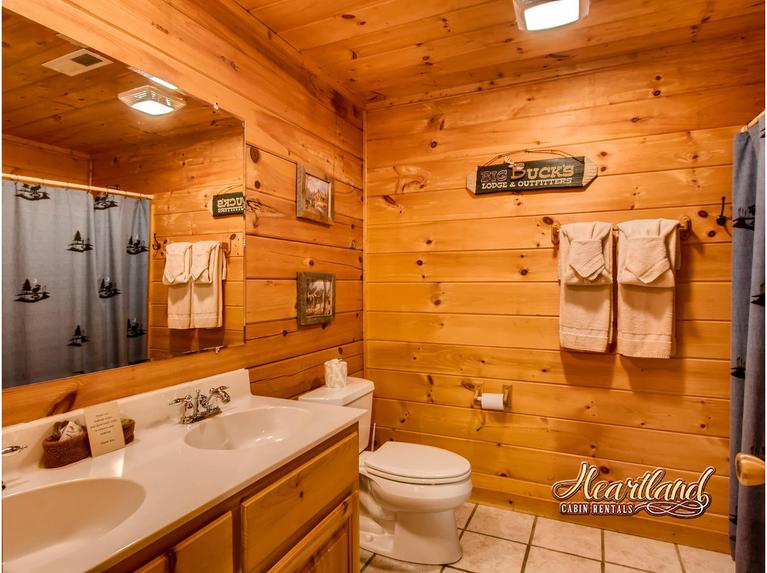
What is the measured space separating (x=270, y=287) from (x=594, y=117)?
182 centimetres

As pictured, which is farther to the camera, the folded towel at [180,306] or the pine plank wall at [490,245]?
the pine plank wall at [490,245]

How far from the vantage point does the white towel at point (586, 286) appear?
6.91ft

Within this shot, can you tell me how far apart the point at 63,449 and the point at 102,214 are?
65 centimetres

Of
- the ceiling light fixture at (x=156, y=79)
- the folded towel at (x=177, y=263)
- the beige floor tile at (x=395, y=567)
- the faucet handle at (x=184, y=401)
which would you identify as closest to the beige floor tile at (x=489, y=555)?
the beige floor tile at (x=395, y=567)

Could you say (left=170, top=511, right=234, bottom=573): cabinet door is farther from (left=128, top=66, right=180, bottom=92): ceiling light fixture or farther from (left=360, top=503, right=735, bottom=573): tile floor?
(left=128, top=66, right=180, bottom=92): ceiling light fixture

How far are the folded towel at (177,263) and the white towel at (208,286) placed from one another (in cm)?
3

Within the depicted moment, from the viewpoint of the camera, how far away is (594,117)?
7.39 feet

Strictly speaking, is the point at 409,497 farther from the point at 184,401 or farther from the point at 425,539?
the point at 184,401

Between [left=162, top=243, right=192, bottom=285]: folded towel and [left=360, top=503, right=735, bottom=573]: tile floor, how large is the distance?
1.46 m

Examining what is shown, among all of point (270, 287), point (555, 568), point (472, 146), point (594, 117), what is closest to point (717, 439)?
point (555, 568)

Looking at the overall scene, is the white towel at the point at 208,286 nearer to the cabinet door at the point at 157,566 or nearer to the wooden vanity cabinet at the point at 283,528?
the wooden vanity cabinet at the point at 283,528

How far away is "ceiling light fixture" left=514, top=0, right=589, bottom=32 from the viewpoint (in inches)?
65.0

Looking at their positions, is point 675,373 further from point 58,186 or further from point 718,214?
point 58,186

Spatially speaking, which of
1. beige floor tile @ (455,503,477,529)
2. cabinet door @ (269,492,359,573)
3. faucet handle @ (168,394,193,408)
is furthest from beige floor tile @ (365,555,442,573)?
faucet handle @ (168,394,193,408)
